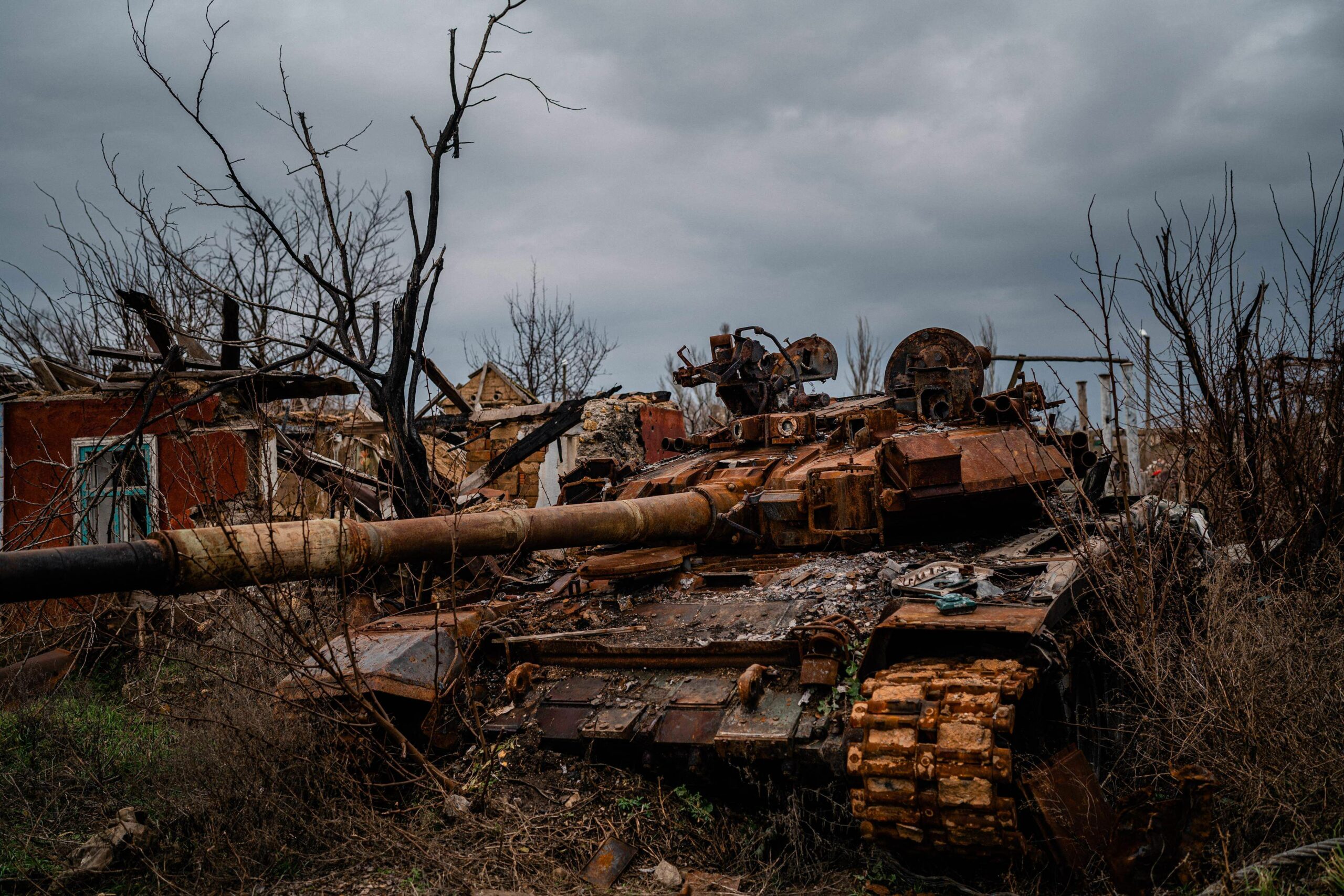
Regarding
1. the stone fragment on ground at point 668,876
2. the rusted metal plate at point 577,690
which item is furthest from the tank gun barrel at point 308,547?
the stone fragment on ground at point 668,876

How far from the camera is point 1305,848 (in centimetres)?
419

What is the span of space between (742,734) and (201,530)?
8.31ft

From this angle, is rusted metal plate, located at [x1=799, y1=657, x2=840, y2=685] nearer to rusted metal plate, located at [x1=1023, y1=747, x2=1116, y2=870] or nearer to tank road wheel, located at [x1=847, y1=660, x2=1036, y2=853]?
tank road wheel, located at [x1=847, y1=660, x2=1036, y2=853]

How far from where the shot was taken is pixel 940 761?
14.1ft

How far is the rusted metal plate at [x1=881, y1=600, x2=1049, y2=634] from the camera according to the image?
469cm

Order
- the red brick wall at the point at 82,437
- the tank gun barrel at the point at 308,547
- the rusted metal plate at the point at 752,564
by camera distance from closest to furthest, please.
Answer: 1. the tank gun barrel at the point at 308,547
2. the rusted metal plate at the point at 752,564
3. the red brick wall at the point at 82,437

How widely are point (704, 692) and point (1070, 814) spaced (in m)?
1.80

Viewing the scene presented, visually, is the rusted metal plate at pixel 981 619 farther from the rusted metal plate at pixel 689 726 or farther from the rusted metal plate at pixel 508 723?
the rusted metal plate at pixel 508 723

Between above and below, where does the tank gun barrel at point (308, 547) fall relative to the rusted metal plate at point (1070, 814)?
above

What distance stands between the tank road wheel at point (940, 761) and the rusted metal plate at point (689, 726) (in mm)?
783

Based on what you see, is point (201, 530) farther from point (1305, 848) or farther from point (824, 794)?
point (1305, 848)

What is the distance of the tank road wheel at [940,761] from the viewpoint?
4.21m

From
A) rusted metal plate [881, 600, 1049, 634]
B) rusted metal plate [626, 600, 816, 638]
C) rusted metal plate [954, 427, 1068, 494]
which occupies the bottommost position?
rusted metal plate [626, 600, 816, 638]

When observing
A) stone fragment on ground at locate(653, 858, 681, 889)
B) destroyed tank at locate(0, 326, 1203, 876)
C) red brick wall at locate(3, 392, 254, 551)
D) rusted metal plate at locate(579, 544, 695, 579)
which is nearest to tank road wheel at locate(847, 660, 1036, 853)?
destroyed tank at locate(0, 326, 1203, 876)
